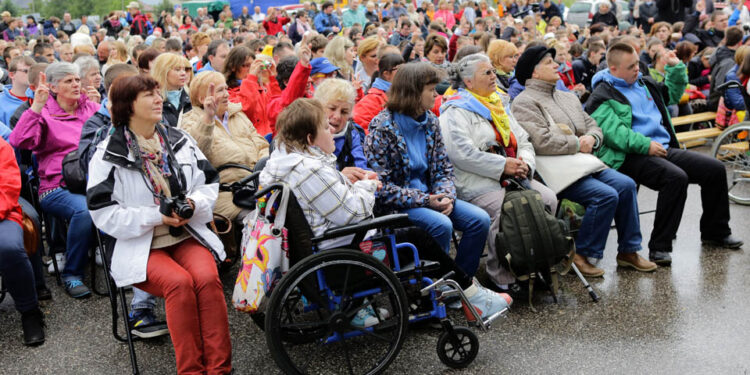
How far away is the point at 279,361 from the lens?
3.24 metres

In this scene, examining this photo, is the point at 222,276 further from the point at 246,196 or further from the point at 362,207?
the point at 362,207

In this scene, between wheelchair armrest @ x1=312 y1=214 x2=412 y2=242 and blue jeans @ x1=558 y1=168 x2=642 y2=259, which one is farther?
blue jeans @ x1=558 y1=168 x2=642 y2=259

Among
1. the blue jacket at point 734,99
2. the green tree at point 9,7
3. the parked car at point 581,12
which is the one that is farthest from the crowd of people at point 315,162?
the green tree at point 9,7

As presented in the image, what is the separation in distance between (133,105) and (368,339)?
6.05ft

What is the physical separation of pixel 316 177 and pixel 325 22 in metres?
14.8

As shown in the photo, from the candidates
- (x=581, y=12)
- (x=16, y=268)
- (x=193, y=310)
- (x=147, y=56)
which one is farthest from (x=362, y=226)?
(x=581, y=12)

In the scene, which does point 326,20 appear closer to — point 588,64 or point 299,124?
point 588,64

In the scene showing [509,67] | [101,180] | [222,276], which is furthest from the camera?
[509,67]

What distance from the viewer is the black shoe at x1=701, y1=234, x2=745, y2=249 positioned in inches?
214

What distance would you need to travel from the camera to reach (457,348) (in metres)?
3.59

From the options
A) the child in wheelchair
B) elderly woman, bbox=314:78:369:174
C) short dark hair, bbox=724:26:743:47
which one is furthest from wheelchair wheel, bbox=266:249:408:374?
short dark hair, bbox=724:26:743:47

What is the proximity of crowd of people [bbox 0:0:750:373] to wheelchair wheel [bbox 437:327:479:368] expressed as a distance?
332 mm

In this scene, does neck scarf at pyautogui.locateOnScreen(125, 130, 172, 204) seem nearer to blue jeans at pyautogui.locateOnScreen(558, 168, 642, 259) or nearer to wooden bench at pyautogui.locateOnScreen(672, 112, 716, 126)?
blue jeans at pyautogui.locateOnScreen(558, 168, 642, 259)

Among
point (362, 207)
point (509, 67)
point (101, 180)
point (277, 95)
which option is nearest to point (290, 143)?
point (362, 207)
